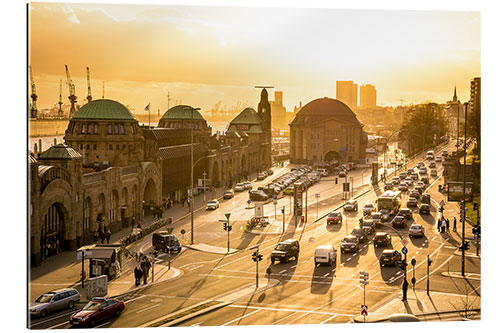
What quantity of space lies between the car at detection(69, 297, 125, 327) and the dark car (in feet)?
75.3

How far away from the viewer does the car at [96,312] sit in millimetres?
46594

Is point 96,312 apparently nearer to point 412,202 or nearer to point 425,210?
point 425,210

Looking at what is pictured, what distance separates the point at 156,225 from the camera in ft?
283

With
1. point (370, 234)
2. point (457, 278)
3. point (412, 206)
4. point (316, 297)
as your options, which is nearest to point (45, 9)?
point (316, 297)

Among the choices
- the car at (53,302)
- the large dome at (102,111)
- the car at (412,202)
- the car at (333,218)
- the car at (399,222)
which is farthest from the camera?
the car at (412,202)

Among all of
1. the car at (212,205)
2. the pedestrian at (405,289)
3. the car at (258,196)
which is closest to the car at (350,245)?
the pedestrian at (405,289)

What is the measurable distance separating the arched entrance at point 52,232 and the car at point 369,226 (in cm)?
3429

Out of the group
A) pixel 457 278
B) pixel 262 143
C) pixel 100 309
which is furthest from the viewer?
pixel 262 143

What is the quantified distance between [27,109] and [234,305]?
20.5 m

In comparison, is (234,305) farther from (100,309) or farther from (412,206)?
(412,206)

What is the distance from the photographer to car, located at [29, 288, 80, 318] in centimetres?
4912

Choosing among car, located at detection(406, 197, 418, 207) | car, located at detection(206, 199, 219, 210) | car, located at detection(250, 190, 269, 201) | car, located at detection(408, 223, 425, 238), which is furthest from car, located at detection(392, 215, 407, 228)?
car, located at detection(250, 190, 269, 201)

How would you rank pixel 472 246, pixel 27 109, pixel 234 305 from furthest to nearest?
pixel 472 246
pixel 234 305
pixel 27 109

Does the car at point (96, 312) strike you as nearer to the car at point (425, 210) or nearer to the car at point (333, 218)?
the car at point (333, 218)
